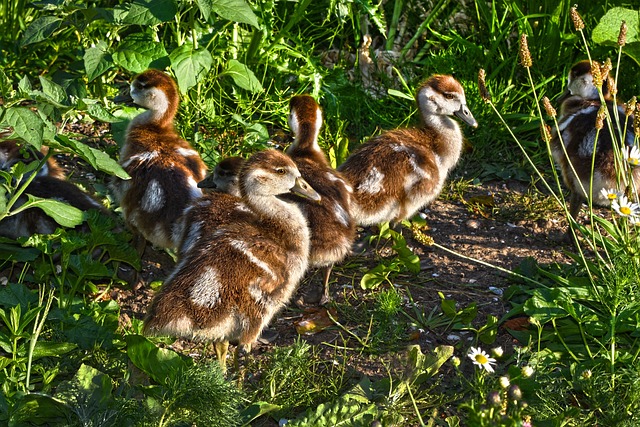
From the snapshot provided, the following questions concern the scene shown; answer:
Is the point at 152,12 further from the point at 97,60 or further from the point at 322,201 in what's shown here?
the point at 322,201

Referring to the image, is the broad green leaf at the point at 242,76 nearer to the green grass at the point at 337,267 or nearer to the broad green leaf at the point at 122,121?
the green grass at the point at 337,267

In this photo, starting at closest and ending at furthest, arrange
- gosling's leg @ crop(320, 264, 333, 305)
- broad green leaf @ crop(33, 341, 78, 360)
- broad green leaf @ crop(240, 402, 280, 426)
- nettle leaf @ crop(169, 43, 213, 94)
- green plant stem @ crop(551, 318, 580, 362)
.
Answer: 1. broad green leaf @ crop(240, 402, 280, 426)
2. broad green leaf @ crop(33, 341, 78, 360)
3. green plant stem @ crop(551, 318, 580, 362)
4. gosling's leg @ crop(320, 264, 333, 305)
5. nettle leaf @ crop(169, 43, 213, 94)

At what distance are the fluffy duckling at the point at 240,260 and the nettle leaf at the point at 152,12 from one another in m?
1.26

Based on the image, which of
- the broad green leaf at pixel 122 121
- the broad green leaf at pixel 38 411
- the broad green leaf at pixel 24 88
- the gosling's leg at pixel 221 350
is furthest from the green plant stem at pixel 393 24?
the broad green leaf at pixel 38 411

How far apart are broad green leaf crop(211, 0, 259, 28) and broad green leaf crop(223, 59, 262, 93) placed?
69 cm

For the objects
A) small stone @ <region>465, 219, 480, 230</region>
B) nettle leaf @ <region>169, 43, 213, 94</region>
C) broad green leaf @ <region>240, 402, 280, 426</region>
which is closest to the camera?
broad green leaf @ <region>240, 402, 280, 426</region>

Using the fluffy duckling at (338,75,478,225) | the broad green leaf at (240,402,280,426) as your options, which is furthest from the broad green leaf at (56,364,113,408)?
the fluffy duckling at (338,75,478,225)

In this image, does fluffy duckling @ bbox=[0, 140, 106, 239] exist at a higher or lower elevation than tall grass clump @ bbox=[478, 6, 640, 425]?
lower

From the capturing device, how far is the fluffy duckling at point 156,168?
512 centimetres

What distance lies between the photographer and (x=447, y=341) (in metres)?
4.98

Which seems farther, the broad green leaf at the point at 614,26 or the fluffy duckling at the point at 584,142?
the broad green leaf at the point at 614,26

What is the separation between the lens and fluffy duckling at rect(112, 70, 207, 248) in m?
A: 5.12

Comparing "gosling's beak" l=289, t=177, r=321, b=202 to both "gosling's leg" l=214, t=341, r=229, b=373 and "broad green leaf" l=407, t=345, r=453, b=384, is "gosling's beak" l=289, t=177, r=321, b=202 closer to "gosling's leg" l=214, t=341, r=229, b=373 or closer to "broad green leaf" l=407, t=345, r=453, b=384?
"gosling's leg" l=214, t=341, r=229, b=373

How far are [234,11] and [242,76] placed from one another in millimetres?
732
